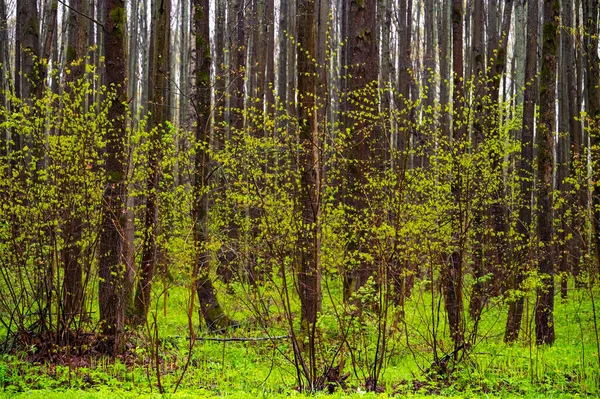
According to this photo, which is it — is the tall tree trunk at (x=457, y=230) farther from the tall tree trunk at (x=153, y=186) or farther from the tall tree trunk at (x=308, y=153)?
the tall tree trunk at (x=153, y=186)

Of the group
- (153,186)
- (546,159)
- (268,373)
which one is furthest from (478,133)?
(268,373)

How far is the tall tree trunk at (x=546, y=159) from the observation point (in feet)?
33.3

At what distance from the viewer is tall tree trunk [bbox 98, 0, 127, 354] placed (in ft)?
26.4

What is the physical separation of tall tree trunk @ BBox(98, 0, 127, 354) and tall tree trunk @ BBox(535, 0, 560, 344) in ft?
22.6

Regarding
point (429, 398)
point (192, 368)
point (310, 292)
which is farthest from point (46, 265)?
point (429, 398)

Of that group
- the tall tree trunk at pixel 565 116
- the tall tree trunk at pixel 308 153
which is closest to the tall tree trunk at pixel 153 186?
the tall tree trunk at pixel 308 153

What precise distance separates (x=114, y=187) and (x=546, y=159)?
23.6ft

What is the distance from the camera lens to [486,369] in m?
7.87

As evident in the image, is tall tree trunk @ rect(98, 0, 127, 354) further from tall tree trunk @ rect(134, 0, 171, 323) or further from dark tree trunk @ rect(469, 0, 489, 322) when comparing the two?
dark tree trunk @ rect(469, 0, 489, 322)

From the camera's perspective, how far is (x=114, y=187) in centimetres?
807

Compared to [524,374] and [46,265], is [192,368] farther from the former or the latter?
[524,374]

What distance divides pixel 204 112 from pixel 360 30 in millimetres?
3049

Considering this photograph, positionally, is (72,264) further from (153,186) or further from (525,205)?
(525,205)

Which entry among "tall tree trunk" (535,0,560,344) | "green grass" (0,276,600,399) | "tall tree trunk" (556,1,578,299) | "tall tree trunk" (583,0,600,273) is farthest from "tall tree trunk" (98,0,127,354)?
"tall tree trunk" (556,1,578,299)
